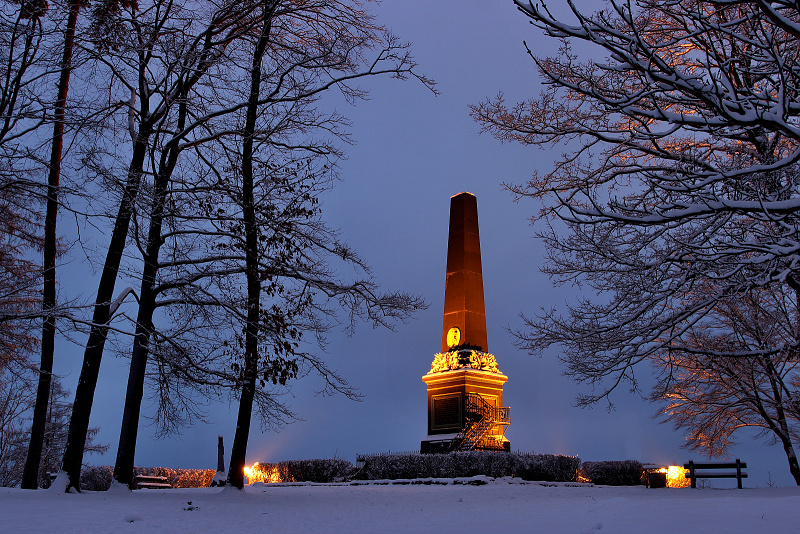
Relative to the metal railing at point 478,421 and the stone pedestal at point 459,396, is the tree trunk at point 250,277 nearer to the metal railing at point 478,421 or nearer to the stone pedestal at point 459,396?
the metal railing at point 478,421

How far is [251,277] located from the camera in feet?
46.9

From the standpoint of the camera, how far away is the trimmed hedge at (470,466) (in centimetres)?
2081

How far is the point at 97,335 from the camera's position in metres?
12.9

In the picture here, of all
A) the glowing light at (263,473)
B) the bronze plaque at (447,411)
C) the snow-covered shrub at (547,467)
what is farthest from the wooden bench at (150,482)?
the snow-covered shrub at (547,467)

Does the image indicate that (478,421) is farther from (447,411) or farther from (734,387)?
(734,387)

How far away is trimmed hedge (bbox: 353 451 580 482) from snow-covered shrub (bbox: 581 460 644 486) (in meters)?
0.75

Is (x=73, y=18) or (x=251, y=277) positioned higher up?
(x=73, y=18)

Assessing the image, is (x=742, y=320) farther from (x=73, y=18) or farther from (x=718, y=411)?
(x=73, y=18)

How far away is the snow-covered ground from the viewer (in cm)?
846

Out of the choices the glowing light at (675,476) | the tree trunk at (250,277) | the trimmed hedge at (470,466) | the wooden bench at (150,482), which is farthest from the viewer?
the glowing light at (675,476)

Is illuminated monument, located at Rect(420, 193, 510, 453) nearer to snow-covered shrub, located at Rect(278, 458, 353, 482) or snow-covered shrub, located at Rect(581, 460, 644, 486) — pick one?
snow-covered shrub, located at Rect(581, 460, 644, 486)

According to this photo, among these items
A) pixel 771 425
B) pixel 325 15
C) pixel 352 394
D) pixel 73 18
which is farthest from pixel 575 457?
pixel 73 18

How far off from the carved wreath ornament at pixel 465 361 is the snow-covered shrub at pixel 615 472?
536cm

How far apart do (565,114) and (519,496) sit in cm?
912
